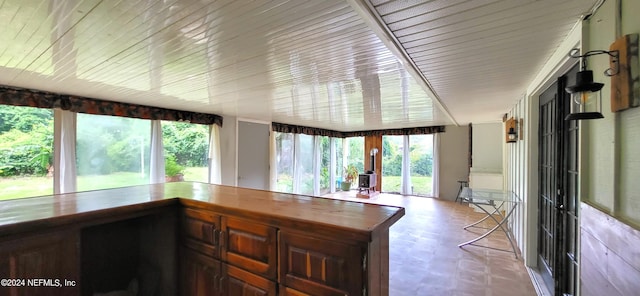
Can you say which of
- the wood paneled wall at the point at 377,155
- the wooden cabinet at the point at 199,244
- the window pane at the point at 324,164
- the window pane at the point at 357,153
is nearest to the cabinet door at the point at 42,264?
A: the wooden cabinet at the point at 199,244

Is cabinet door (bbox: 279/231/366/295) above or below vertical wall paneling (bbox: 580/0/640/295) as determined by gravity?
below

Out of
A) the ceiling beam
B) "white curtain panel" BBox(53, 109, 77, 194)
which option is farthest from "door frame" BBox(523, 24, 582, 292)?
"white curtain panel" BBox(53, 109, 77, 194)

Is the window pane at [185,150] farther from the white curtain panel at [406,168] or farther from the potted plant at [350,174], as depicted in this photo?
the white curtain panel at [406,168]

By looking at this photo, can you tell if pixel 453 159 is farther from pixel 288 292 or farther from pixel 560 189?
pixel 288 292

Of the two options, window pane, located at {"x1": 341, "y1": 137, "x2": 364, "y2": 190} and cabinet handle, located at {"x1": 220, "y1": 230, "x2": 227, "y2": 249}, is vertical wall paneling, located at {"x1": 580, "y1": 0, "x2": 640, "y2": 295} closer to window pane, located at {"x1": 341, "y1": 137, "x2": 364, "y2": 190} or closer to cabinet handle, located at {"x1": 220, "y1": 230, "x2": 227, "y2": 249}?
cabinet handle, located at {"x1": 220, "y1": 230, "x2": 227, "y2": 249}

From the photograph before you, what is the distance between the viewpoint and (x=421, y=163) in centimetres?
758

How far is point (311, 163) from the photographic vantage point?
769 cm

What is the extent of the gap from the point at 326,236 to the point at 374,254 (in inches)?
8.2

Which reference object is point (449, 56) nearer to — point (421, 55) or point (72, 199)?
point (421, 55)

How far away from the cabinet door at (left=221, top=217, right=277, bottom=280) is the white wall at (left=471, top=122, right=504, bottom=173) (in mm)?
6030

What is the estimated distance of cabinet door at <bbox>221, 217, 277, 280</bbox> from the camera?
1.22m

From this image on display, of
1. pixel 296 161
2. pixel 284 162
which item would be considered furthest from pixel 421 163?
pixel 284 162

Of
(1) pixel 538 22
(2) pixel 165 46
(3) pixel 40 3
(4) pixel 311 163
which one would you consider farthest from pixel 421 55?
(4) pixel 311 163

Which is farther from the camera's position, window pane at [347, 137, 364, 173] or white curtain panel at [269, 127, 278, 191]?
window pane at [347, 137, 364, 173]
